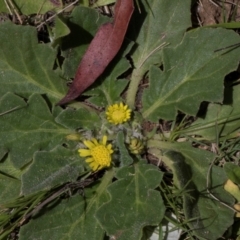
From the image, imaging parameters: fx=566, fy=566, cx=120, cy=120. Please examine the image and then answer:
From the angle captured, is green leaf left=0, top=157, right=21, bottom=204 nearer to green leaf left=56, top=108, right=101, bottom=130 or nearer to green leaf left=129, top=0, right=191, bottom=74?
green leaf left=56, top=108, right=101, bottom=130

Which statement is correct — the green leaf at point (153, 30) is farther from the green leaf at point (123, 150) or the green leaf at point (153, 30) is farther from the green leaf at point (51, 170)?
the green leaf at point (51, 170)

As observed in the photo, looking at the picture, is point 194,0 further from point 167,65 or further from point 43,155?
point 43,155

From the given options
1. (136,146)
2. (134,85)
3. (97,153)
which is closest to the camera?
(97,153)

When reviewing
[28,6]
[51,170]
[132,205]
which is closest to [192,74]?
[132,205]

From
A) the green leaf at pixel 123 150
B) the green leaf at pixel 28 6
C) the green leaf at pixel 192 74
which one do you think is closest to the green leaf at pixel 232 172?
the green leaf at pixel 192 74

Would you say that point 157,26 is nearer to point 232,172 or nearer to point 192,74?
point 192,74

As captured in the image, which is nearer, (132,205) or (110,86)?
(132,205)

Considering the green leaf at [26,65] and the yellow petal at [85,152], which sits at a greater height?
the green leaf at [26,65]

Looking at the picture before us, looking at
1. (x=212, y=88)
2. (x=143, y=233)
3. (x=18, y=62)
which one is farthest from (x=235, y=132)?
(x=18, y=62)
